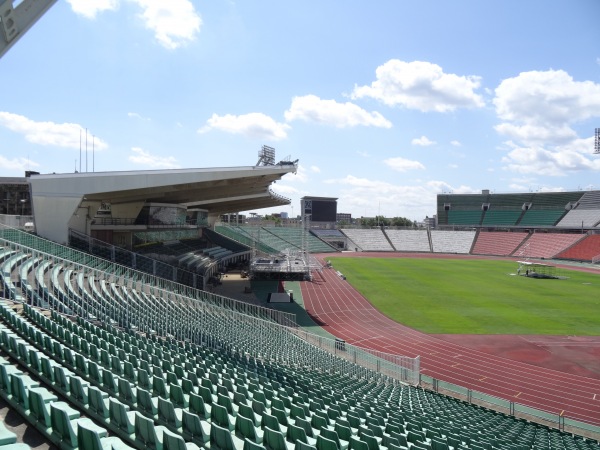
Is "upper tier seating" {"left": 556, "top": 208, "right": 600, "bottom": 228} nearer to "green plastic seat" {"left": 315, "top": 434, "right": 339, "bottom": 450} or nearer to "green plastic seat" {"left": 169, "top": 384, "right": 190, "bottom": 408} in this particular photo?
"green plastic seat" {"left": 315, "top": 434, "right": 339, "bottom": 450}

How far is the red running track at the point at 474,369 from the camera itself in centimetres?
1655

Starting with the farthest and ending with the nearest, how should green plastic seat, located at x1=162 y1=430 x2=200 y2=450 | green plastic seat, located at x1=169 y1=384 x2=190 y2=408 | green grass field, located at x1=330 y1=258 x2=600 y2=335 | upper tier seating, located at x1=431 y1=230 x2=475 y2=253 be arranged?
upper tier seating, located at x1=431 y1=230 x2=475 y2=253
green grass field, located at x1=330 y1=258 x2=600 y2=335
green plastic seat, located at x1=169 y1=384 x2=190 y2=408
green plastic seat, located at x1=162 y1=430 x2=200 y2=450

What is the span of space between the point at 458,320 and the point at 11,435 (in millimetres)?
28391

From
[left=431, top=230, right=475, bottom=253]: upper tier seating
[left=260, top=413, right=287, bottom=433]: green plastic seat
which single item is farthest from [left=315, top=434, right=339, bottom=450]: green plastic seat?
[left=431, top=230, right=475, bottom=253]: upper tier seating

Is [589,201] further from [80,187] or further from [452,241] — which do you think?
[80,187]

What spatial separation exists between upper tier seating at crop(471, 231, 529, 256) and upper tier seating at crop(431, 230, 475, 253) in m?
1.69

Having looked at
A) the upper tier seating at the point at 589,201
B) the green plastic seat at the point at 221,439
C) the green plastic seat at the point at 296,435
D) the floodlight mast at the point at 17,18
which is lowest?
the green plastic seat at the point at 296,435

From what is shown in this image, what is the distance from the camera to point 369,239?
88062 mm

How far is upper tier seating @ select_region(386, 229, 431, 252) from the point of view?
84.6m

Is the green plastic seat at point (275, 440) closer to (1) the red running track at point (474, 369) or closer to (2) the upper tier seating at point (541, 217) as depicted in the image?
(1) the red running track at point (474, 369)

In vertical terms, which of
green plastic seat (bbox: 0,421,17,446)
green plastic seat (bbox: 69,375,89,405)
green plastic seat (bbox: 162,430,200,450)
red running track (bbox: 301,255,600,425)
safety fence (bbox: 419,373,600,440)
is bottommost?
red running track (bbox: 301,255,600,425)

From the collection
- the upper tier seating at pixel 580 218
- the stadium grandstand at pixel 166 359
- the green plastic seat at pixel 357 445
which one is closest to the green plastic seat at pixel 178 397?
the stadium grandstand at pixel 166 359

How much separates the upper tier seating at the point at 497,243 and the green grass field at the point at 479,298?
2133 cm

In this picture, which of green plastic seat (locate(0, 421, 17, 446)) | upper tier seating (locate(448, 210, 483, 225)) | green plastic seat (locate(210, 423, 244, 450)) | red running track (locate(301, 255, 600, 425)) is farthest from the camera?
upper tier seating (locate(448, 210, 483, 225))
